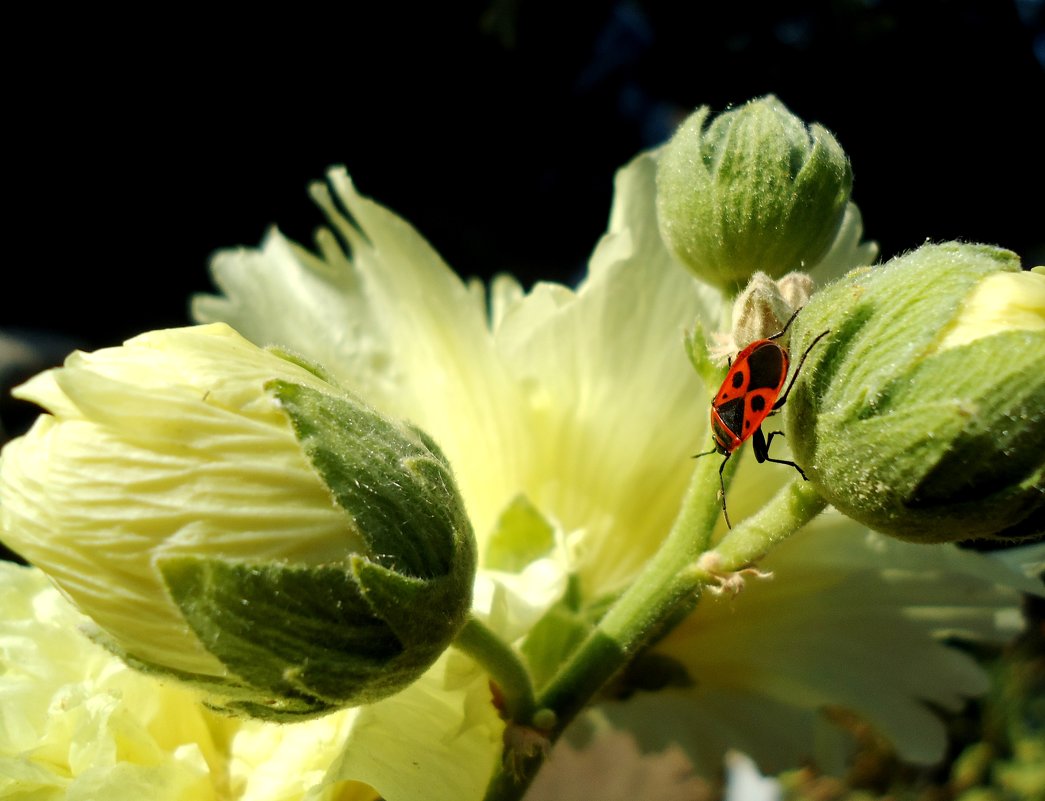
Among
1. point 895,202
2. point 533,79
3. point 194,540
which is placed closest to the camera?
point 194,540

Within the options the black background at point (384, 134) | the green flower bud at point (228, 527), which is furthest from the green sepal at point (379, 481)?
the black background at point (384, 134)

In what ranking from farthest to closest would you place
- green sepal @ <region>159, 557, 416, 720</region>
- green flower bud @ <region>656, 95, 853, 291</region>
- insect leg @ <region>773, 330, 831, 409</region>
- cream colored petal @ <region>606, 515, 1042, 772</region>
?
cream colored petal @ <region>606, 515, 1042, 772</region> → green flower bud @ <region>656, 95, 853, 291</region> → insect leg @ <region>773, 330, 831, 409</region> → green sepal @ <region>159, 557, 416, 720</region>

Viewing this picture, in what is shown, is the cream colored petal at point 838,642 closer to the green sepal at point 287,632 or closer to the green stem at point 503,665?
the green stem at point 503,665

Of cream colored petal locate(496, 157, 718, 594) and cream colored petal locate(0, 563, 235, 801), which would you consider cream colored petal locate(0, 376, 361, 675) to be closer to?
cream colored petal locate(0, 563, 235, 801)

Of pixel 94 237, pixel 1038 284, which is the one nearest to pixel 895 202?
pixel 1038 284

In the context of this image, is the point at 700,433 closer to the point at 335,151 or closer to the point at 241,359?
the point at 241,359

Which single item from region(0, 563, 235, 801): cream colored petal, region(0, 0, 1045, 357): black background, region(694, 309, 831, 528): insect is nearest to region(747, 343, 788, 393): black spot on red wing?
region(694, 309, 831, 528): insect
